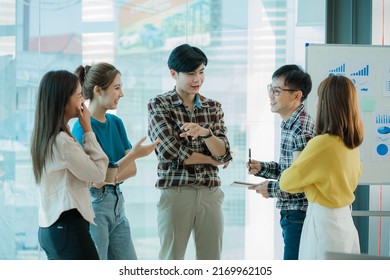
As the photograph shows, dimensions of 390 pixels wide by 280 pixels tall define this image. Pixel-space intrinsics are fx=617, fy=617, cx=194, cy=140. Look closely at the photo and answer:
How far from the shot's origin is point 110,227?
10.7 feet

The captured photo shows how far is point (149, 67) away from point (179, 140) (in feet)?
5.23

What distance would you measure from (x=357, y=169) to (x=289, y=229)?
1.77ft

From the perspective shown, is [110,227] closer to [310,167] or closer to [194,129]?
[194,129]

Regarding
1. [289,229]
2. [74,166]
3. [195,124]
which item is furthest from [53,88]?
[289,229]

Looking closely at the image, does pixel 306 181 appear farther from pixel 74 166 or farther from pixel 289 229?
pixel 74 166

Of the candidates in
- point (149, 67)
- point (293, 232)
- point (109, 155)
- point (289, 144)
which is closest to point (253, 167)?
point (289, 144)

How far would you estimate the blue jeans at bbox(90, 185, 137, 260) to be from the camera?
3.18 metres

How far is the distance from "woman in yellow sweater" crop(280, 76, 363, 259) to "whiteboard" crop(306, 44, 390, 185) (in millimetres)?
1427

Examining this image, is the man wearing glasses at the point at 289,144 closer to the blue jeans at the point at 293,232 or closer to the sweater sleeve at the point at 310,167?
the blue jeans at the point at 293,232

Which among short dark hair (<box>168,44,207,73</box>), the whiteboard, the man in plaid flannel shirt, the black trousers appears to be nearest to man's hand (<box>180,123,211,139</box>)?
the man in plaid flannel shirt

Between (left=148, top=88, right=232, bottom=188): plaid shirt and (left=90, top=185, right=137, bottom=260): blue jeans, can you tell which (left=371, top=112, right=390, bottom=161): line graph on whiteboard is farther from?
(left=90, top=185, right=137, bottom=260): blue jeans

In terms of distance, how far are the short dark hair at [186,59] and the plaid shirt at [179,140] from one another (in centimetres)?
15

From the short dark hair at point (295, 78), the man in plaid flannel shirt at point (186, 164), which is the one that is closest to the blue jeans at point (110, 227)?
the man in plaid flannel shirt at point (186, 164)

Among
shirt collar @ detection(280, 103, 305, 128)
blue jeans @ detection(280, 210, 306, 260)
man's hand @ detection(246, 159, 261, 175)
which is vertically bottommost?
blue jeans @ detection(280, 210, 306, 260)
